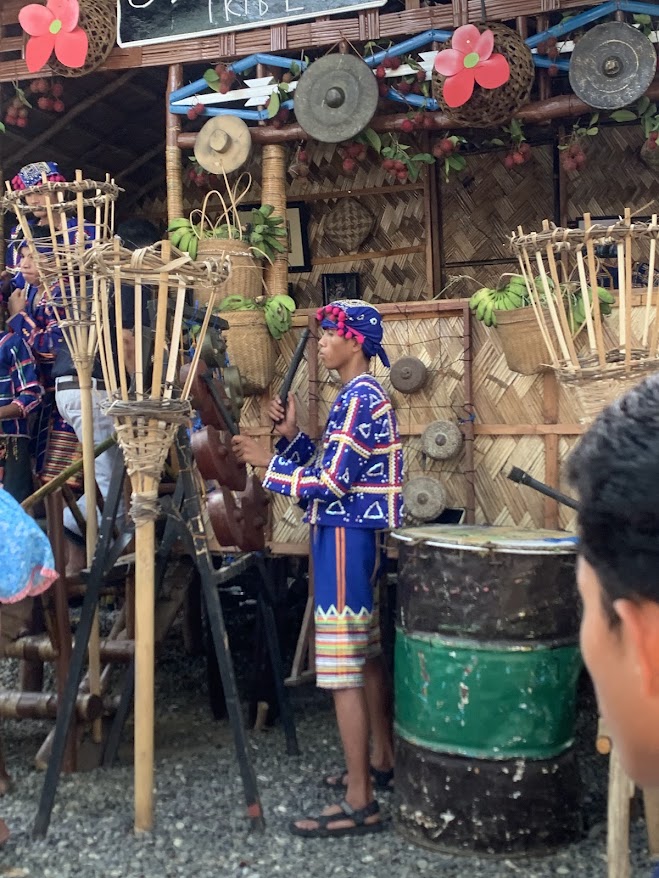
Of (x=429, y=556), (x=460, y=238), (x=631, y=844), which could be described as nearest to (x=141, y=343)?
(x=429, y=556)

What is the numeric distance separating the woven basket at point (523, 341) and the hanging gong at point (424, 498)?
28.9 inches

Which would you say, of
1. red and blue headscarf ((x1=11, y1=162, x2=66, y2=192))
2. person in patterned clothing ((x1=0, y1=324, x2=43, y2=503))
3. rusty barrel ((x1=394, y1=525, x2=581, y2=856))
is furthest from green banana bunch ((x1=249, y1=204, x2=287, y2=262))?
rusty barrel ((x1=394, y1=525, x2=581, y2=856))

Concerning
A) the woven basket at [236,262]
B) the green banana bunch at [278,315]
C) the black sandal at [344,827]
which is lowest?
the black sandal at [344,827]

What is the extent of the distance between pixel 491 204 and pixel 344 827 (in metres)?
5.99

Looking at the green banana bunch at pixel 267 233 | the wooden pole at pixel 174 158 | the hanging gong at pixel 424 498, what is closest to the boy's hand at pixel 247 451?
the hanging gong at pixel 424 498

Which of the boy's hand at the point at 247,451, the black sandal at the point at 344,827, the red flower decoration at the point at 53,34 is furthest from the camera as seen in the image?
the red flower decoration at the point at 53,34

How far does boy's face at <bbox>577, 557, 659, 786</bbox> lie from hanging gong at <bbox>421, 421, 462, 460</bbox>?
3.98 m

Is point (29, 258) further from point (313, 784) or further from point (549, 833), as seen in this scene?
point (549, 833)

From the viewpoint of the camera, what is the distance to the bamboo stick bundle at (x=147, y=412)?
11.4ft

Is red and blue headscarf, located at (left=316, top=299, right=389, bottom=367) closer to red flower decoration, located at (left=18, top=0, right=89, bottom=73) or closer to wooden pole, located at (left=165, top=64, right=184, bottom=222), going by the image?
wooden pole, located at (left=165, top=64, right=184, bottom=222)

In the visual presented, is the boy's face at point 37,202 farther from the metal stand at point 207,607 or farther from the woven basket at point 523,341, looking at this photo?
the woven basket at point 523,341

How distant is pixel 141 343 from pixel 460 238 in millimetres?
5394

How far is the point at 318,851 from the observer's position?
357 cm

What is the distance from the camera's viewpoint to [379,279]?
8.42 metres
